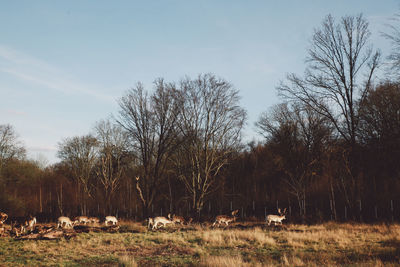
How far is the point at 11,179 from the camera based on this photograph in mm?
45938

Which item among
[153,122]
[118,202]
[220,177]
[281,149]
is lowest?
[118,202]

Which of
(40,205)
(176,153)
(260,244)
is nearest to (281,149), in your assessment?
(176,153)

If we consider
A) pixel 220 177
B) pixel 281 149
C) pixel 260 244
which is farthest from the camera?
pixel 220 177

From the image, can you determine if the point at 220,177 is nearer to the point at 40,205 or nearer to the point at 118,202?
the point at 118,202

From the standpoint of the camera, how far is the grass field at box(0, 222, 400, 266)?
1095cm

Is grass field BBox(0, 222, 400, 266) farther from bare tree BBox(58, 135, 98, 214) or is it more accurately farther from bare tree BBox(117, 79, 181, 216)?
bare tree BBox(58, 135, 98, 214)

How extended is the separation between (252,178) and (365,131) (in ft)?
61.3

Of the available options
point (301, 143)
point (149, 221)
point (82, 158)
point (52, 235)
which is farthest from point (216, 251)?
point (82, 158)

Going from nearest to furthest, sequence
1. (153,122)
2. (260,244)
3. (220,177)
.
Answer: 1. (260,244)
2. (153,122)
3. (220,177)

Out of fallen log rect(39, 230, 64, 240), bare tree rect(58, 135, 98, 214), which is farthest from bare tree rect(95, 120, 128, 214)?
fallen log rect(39, 230, 64, 240)

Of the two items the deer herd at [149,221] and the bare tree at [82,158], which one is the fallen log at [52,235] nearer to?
the deer herd at [149,221]

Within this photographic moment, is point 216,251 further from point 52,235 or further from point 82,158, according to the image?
point 82,158

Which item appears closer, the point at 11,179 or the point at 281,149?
the point at 281,149

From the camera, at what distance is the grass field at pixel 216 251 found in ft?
35.9
